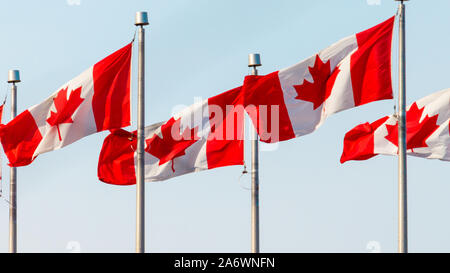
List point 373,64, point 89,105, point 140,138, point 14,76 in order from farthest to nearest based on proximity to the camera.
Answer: point 14,76 → point 89,105 → point 140,138 → point 373,64

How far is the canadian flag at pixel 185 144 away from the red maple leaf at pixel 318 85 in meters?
1.74

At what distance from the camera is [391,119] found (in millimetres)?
24594

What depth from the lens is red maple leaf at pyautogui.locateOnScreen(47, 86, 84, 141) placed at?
85.0 ft

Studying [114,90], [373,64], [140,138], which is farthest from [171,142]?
[373,64]

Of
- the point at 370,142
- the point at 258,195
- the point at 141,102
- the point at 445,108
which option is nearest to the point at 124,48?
the point at 141,102

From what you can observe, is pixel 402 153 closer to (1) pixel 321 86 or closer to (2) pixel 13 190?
(1) pixel 321 86

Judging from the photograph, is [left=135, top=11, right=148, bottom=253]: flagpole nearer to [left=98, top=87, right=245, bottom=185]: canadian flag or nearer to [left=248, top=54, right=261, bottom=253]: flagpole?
[left=98, top=87, right=245, bottom=185]: canadian flag

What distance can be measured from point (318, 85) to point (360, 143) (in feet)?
6.15

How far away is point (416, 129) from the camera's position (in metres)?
25.0

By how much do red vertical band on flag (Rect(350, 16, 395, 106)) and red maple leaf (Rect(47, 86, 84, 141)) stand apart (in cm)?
728

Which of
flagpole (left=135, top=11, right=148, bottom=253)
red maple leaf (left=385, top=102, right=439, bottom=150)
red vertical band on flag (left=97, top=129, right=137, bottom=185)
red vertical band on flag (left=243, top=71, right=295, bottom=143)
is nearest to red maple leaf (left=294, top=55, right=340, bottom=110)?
red vertical band on flag (left=243, top=71, right=295, bottom=143)

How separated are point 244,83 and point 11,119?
9033 mm
